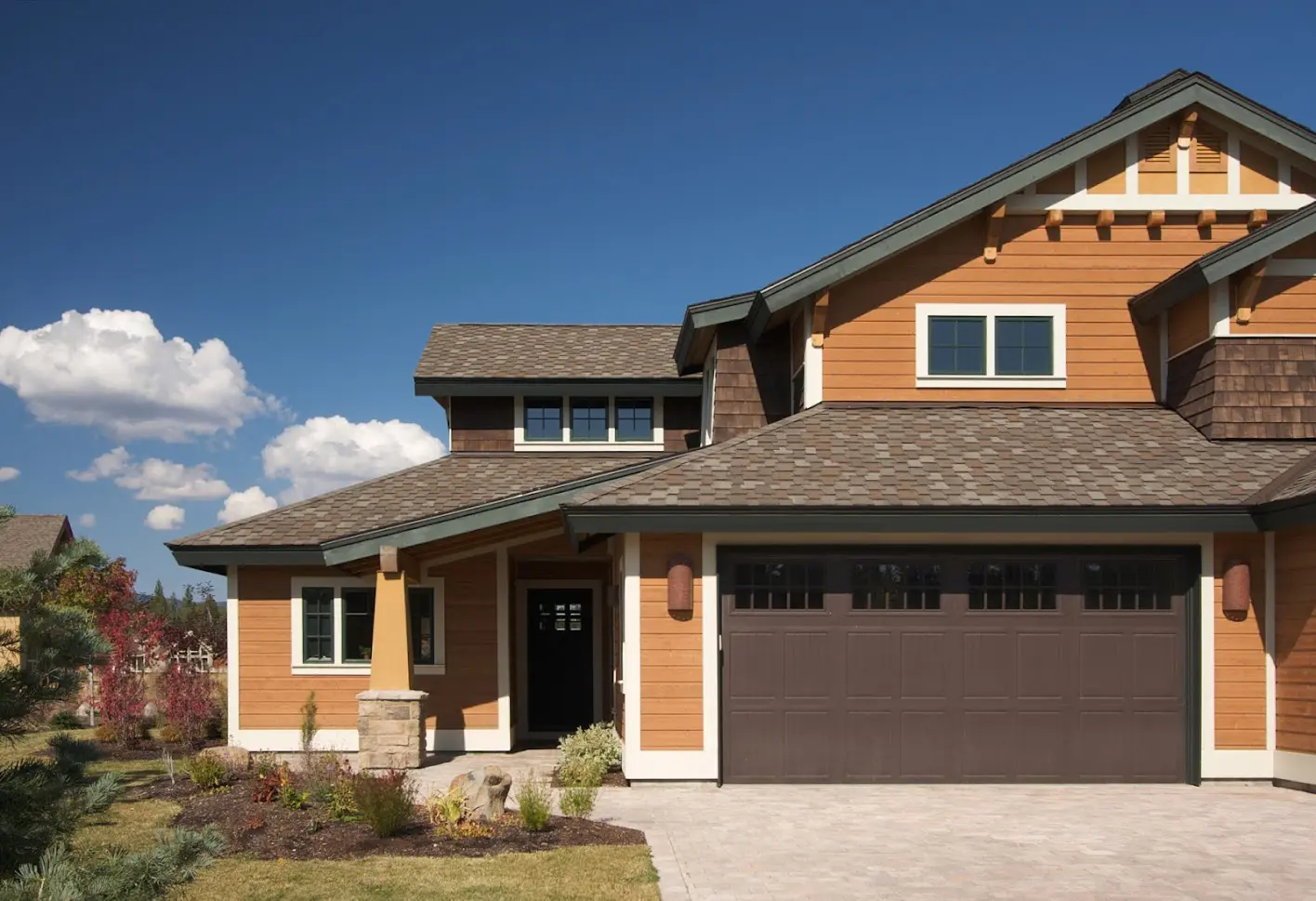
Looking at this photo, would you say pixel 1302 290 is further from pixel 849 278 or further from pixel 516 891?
pixel 516 891

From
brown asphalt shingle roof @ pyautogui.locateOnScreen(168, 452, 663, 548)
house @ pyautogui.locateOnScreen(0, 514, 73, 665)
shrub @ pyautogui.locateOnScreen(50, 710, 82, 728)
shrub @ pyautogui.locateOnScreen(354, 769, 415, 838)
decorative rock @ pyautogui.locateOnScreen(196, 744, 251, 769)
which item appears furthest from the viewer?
house @ pyautogui.locateOnScreen(0, 514, 73, 665)

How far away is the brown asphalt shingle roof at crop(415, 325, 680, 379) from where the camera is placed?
759 inches

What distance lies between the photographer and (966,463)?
12812 millimetres

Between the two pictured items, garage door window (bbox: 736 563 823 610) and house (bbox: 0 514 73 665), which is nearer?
garage door window (bbox: 736 563 823 610)

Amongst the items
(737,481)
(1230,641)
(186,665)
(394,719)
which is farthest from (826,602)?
(186,665)

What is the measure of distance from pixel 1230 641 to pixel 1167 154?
616 cm

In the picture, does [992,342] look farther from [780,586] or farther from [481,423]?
[481,423]

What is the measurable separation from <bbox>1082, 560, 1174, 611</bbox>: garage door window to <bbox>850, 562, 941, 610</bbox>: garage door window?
5.52ft

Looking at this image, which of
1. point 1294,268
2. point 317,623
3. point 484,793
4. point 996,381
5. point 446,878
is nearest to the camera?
point 446,878

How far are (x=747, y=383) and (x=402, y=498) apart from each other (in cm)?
534

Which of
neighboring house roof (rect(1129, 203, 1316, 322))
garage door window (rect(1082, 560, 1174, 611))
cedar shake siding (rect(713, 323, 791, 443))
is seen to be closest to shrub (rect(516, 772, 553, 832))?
garage door window (rect(1082, 560, 1174, 611))

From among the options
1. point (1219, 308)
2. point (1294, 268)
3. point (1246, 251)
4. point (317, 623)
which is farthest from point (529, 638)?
point (1294, 268)

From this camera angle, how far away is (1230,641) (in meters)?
12.3

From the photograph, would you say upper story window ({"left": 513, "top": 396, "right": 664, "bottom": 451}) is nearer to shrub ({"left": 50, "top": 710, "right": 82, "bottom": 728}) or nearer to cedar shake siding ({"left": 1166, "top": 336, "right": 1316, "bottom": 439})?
cedar shake siding ({"left": 1166, "top": 336, "right": 1316, "bottom": 439})
